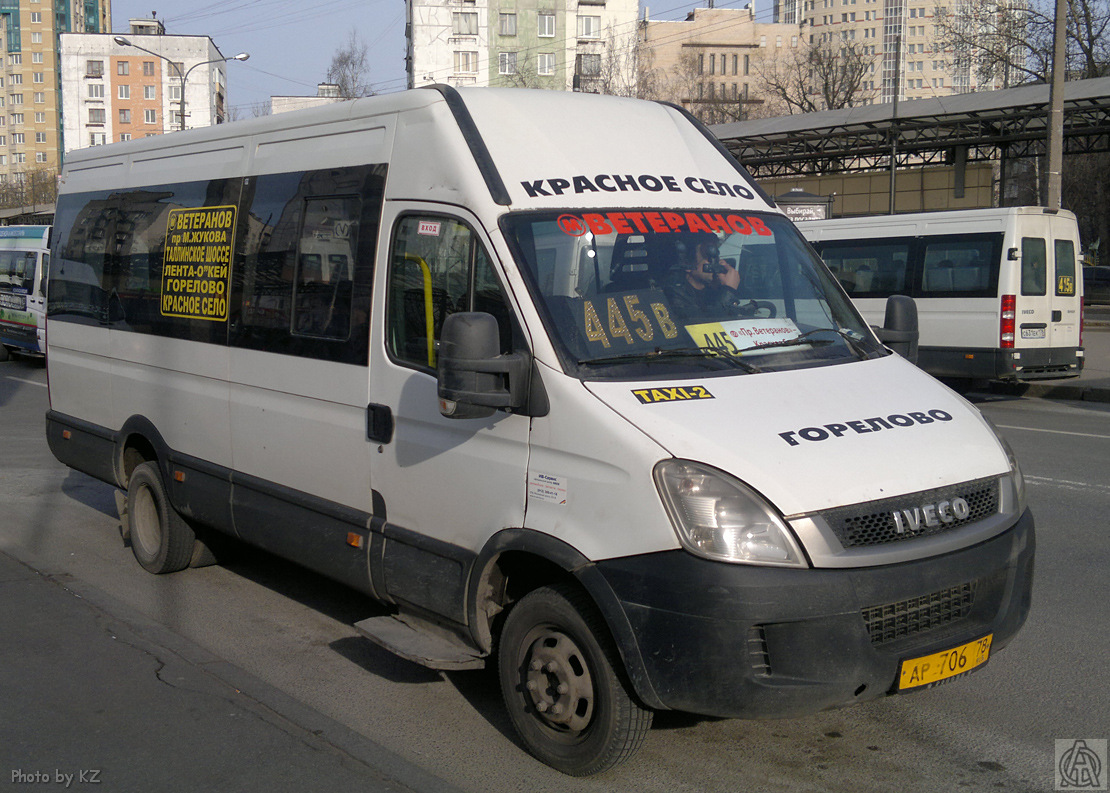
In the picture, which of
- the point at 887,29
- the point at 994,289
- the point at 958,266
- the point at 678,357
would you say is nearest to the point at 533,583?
the point at 678,357

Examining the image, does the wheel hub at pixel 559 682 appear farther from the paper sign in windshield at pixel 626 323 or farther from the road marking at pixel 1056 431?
the road marking at pixel 1056 431

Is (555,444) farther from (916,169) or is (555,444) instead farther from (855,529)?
(916,169)

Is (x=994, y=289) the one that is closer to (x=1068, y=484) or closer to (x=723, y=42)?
(x=1068, y=484)

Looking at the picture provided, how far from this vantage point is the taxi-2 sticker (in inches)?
148

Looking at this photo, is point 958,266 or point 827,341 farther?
point 958,266

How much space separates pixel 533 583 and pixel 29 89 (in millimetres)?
145650

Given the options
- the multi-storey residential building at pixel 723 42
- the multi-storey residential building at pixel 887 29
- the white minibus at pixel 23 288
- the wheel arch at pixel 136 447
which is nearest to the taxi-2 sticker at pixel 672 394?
the wheel arch at pixel 136 447

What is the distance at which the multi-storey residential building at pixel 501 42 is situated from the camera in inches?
3241

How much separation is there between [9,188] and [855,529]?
9640cm

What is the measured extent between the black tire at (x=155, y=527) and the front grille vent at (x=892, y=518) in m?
4.45

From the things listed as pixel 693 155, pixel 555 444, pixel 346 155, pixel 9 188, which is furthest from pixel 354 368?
pixel 9 188

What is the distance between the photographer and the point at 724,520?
11.3ft

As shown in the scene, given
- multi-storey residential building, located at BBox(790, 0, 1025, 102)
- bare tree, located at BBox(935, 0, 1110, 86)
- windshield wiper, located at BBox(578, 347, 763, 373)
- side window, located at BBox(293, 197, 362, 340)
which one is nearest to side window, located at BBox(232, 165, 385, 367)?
side window, located at BBox(293, 197, 362, 340)

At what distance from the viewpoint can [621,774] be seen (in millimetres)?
3943
